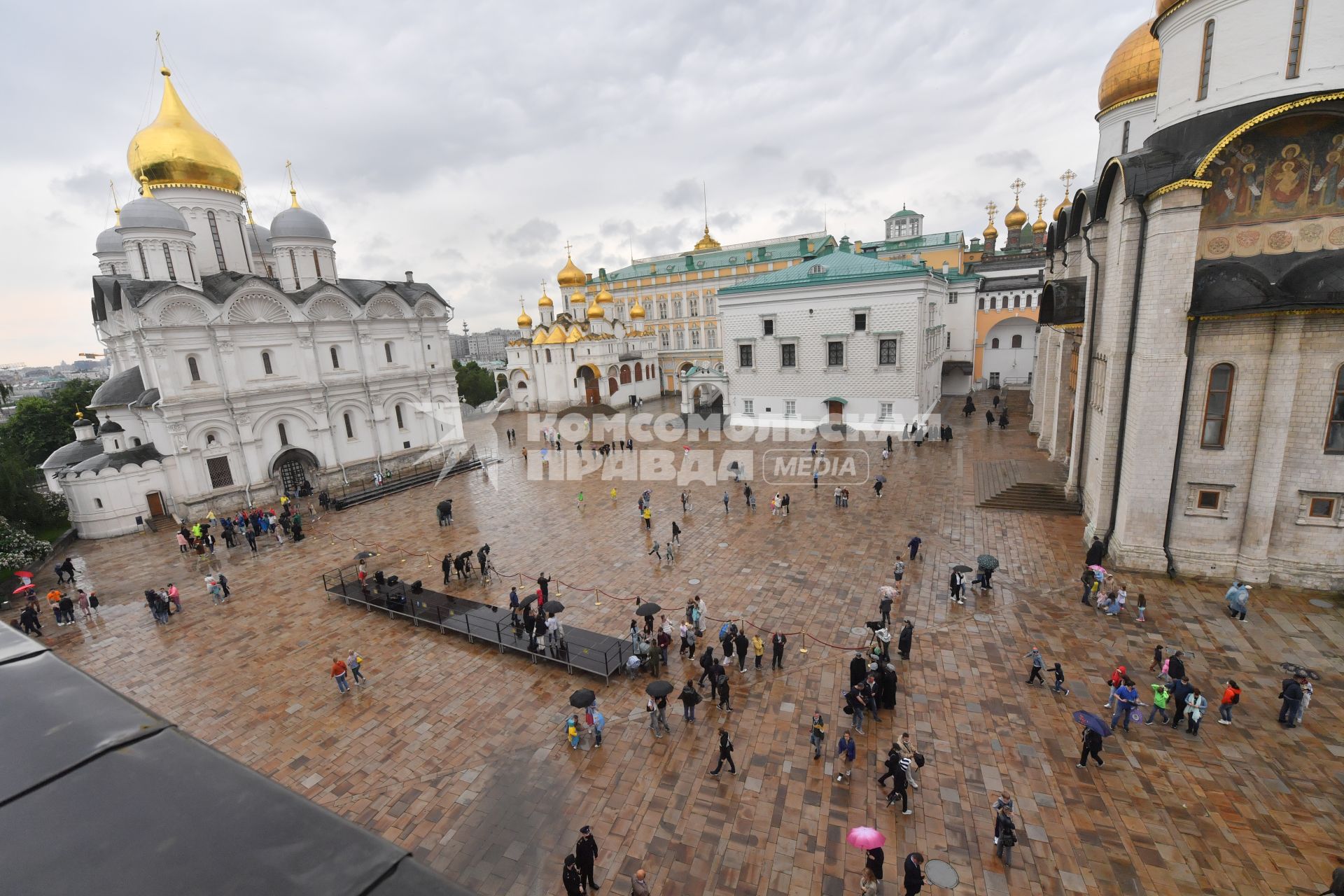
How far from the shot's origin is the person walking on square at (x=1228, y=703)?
9594 mm

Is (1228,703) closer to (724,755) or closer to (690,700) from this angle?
(724,755)

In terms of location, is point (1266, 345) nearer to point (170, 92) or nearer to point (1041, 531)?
point (1041, 531)

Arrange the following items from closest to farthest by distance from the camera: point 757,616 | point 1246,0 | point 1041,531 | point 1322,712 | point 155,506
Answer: point 1322,712 → point 1246,0 → point 757,616 → point 1041,531 → point 155,506

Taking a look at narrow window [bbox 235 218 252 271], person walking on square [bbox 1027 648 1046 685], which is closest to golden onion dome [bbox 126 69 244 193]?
narrow window [bbox 235 218 252 271]

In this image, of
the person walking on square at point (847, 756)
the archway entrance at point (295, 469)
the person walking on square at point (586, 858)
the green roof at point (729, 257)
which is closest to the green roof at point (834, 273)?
the green roof at point (729, 257)

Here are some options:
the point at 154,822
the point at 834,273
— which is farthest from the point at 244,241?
the point at 154,822

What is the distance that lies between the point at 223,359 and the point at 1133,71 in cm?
3451

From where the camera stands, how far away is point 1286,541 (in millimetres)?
13516

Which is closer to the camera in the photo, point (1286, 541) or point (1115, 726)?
point (1115, 726)

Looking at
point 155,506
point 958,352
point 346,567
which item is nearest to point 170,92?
point 155,506

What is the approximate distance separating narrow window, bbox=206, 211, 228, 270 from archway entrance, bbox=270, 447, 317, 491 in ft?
31.2

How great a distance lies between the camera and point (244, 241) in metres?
28.3

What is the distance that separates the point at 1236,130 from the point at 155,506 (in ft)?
115

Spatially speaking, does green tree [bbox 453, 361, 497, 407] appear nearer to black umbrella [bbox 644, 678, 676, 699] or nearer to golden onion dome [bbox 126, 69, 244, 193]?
golden onion dome [bbox 126, 69, 244, 193]
